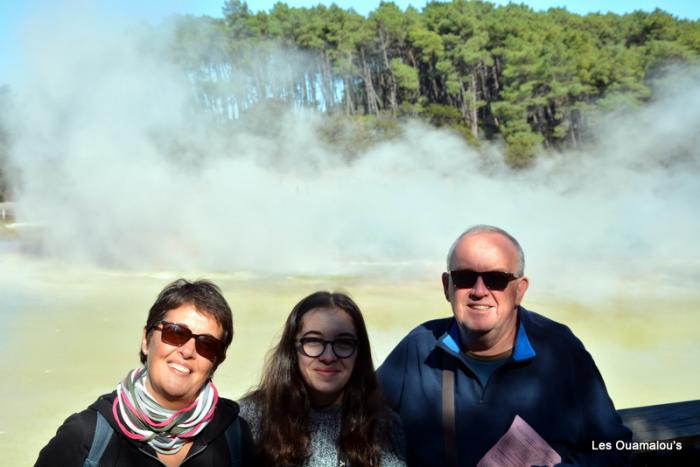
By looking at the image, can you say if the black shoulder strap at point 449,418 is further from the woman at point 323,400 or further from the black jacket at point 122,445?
the black jacket at point 122,445

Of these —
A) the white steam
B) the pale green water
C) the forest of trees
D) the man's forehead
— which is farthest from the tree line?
the man's forehead

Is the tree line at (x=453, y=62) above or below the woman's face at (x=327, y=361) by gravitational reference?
above

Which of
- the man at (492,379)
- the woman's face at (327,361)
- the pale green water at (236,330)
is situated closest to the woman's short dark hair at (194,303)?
the woman's face at (327,361)

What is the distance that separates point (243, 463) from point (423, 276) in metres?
9.68

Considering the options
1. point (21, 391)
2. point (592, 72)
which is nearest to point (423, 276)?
point (21, 391)

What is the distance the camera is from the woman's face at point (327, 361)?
2.11 meters

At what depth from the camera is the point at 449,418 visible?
87.8 inches

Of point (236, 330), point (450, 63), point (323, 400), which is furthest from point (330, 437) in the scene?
point (450, 63)

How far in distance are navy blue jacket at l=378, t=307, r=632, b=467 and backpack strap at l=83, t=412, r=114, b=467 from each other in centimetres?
98

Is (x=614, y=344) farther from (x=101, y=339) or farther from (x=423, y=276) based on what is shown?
(x=101, y=339)

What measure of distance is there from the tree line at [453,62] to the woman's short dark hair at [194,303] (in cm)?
2146

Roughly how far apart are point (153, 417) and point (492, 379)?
111 cm

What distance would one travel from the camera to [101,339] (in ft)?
22.8

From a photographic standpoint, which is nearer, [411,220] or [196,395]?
[196,395]
